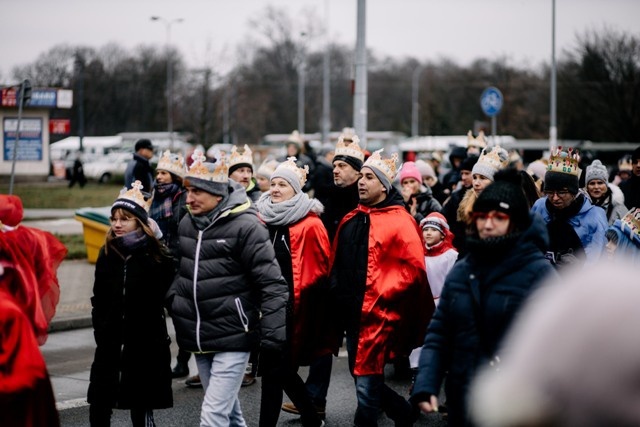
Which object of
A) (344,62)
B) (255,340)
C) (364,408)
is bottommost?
(364,408)

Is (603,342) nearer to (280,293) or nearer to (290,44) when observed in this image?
(280,293)

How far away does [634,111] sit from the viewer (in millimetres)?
→ 48219

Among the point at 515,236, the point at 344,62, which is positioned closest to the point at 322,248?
the point at 515,236

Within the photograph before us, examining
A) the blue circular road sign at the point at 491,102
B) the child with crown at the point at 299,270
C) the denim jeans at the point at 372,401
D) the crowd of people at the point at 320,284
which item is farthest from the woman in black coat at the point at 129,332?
the blue circular road sign at the point at 491,102

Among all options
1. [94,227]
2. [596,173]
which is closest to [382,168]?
[596,173]

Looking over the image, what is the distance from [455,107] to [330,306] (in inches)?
3075

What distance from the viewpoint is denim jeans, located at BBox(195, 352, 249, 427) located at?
5219mm

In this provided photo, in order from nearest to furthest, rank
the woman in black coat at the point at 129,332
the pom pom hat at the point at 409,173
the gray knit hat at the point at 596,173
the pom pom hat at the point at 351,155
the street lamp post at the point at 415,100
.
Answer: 1. the woman in black coat at the point at 129,332
2. the pom pom hat at the point at 351,155
3. the gray knit hat at the point at 596,173
4. the pom pom hat at the point at 409,173
5. the street lamp post at the point at 415,100

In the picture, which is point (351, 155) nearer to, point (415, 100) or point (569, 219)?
point (569, 219)

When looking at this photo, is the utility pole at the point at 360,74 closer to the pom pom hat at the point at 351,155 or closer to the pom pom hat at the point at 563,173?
the pom pom hat at the point at 351,155

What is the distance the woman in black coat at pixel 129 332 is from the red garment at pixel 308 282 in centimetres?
106

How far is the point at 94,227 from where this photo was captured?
1491 centimetres

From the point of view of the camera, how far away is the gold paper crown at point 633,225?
6859 millimetres

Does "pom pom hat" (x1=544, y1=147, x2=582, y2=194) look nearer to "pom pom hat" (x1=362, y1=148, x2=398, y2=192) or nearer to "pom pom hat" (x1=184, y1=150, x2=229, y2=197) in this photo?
"pom pom hat" (x1=362, y1=148, x2=398, y2=192)
